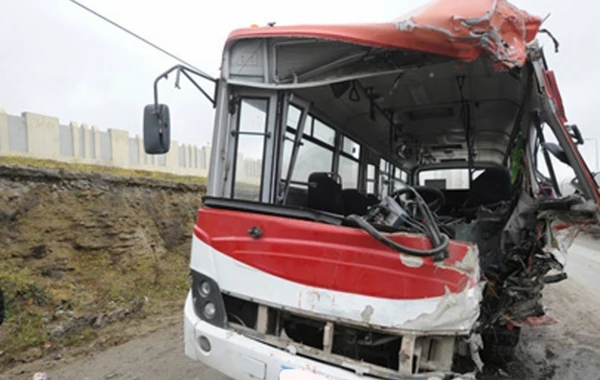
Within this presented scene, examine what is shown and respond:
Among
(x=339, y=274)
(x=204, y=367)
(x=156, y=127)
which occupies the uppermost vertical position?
(x=156, y=127)

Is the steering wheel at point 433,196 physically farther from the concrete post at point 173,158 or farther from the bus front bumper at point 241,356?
the concrete post at point 173,158

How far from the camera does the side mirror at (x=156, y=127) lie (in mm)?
2936

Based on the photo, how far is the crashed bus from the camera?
2.17 metres

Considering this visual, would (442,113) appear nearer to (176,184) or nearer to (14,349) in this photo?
(14,349)

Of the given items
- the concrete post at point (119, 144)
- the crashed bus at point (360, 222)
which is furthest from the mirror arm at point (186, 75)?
the concrete post at point (119, 144)

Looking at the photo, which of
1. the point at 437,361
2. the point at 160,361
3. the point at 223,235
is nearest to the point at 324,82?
the point at 223,235

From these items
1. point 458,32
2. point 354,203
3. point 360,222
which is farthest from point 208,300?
point 458,32

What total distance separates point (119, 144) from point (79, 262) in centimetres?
943

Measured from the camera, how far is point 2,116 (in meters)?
10.3

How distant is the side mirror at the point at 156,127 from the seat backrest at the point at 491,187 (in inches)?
135

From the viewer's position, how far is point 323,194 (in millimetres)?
3611

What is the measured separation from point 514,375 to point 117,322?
4.86 metres

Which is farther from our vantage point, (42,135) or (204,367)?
(42,135)

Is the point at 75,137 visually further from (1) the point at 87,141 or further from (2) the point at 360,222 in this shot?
(2) the point at 360,222
